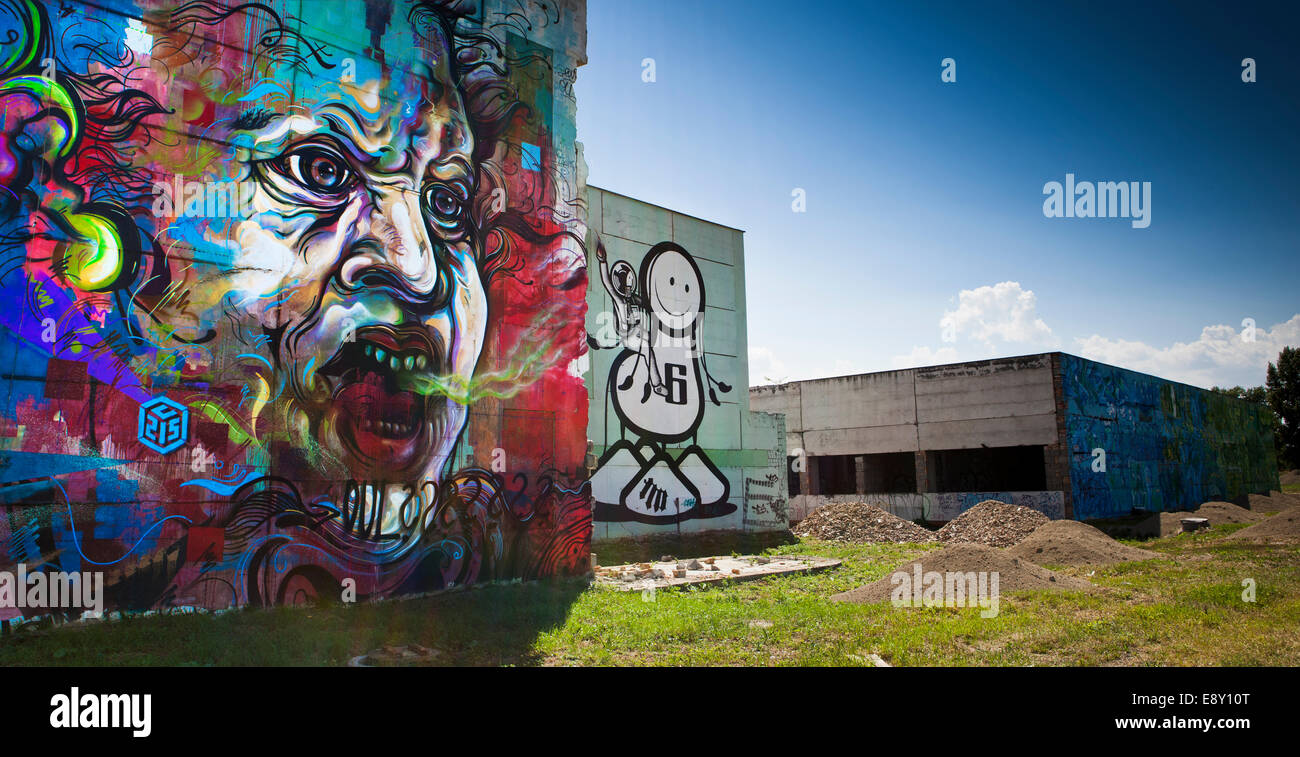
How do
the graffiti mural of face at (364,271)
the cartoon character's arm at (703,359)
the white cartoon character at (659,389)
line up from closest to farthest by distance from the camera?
the graffiti mural of face at (364,271)
the white cartoon character at (659,389)
the cartoon character's arm at (703,359)

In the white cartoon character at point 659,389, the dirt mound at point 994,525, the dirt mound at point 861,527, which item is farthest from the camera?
the dirt mound at point 861,527

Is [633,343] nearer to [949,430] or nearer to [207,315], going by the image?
[207,315]

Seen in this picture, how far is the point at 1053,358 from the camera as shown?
2592 centimetres

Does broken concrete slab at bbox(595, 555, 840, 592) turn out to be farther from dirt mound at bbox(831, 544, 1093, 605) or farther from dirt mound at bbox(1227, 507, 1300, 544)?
dirt mound at bbox(1227, 507, 1300, 544)

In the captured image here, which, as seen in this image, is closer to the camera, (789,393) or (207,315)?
(207,315)

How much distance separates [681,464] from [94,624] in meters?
13.0

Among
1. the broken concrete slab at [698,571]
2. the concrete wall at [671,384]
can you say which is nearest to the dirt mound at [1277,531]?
the concrete wall at [671,384]

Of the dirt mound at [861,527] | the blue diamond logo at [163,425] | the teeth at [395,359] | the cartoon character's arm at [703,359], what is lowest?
the dirt mound at [861,527]

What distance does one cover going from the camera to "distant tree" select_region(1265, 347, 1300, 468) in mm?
57156

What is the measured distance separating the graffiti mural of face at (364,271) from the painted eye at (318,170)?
2cm

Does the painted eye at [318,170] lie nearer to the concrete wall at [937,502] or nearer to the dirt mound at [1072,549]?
the dirt mound at [1072,549]

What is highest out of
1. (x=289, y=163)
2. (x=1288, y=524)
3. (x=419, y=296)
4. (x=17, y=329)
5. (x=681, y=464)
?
(x=289, y=163)

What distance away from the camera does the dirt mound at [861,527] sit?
22078 mm
